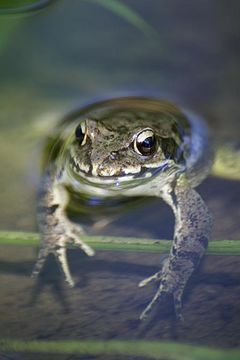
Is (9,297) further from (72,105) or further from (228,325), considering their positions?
(72,105)

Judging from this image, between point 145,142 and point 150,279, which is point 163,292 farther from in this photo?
point 145,142

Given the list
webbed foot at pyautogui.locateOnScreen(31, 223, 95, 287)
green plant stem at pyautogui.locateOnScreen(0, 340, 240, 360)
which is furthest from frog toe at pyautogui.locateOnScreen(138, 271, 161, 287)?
green plant stem at pyautogui.locateOnScreen(0, 340, 240, 360)

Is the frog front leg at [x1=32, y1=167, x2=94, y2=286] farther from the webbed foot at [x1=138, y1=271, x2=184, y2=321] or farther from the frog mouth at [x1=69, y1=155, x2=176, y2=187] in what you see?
the webbed foot at [x1=138, y1=271, x2=184, y2=321]

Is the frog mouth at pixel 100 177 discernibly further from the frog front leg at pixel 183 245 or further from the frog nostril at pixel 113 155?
the frog front leg at pixel 183 245

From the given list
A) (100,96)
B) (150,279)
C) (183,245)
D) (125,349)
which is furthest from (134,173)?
(125,349)

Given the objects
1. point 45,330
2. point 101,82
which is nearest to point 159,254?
point 45,330
